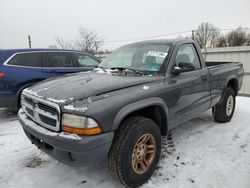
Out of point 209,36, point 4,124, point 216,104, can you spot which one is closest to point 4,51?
point 4,124

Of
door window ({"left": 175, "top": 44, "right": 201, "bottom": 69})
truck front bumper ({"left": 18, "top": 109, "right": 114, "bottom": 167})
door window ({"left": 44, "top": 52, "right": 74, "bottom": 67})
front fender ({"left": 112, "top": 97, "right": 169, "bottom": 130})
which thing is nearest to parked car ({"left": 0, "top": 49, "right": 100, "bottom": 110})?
door window ({"left": 44, "top": 52, "right": 74, "bottom": 67})

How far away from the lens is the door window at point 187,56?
3.42 meters

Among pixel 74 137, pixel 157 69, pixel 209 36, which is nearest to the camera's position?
pixel 74 137

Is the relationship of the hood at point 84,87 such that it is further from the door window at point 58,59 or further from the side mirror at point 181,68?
the door window at point 58,59

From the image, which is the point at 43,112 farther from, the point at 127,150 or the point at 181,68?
→ the point at 181,68

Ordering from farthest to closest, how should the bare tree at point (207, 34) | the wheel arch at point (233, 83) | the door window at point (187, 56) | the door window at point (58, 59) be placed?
the bare tree at point (207, 34)
the door window at point (58, 59)
the wheel arch at point (233, 83)
the door window at point (187, 56)

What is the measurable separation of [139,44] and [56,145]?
2303mm

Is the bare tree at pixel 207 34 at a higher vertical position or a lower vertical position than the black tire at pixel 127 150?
higher

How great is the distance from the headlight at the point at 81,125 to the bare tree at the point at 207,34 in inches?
1409

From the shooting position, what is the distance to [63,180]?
2.75 m

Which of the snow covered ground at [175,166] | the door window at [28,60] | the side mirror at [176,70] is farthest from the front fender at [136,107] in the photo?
the door window at [28,60]

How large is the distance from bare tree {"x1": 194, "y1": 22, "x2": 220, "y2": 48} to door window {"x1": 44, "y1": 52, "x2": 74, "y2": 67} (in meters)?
32.2

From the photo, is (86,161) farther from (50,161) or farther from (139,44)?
Result: (139,44)

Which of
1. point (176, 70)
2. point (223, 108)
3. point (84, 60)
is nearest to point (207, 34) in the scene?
point (84, 60)
